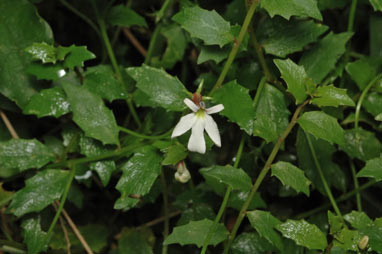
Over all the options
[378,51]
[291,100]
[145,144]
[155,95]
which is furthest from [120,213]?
[378,51]

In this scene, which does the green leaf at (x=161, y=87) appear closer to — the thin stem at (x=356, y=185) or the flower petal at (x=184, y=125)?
the flower petal at (x=184, y=125)

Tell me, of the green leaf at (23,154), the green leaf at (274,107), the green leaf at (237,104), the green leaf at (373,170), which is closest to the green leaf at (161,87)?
the green leaf at (237,104)

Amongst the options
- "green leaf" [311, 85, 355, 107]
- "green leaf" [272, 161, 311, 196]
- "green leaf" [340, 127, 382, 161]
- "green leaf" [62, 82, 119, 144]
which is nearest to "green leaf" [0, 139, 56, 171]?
"green leaf" [62, 82, 119, 144]

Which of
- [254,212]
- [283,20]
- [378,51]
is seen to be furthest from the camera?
[378,51]

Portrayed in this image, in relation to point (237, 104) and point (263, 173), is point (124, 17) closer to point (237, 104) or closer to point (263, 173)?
point (237, 104)

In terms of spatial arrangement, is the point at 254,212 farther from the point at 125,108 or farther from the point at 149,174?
the point at 125,108

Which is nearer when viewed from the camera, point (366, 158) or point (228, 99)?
point (228, 99)

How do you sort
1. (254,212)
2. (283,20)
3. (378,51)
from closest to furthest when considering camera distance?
1. (254,212)
2. (283,20)
3. (378,51)

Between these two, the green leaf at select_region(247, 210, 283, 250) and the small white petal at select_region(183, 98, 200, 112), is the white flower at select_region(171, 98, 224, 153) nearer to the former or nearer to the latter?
the small white petal at select_region(183, 98, 200, 112)
